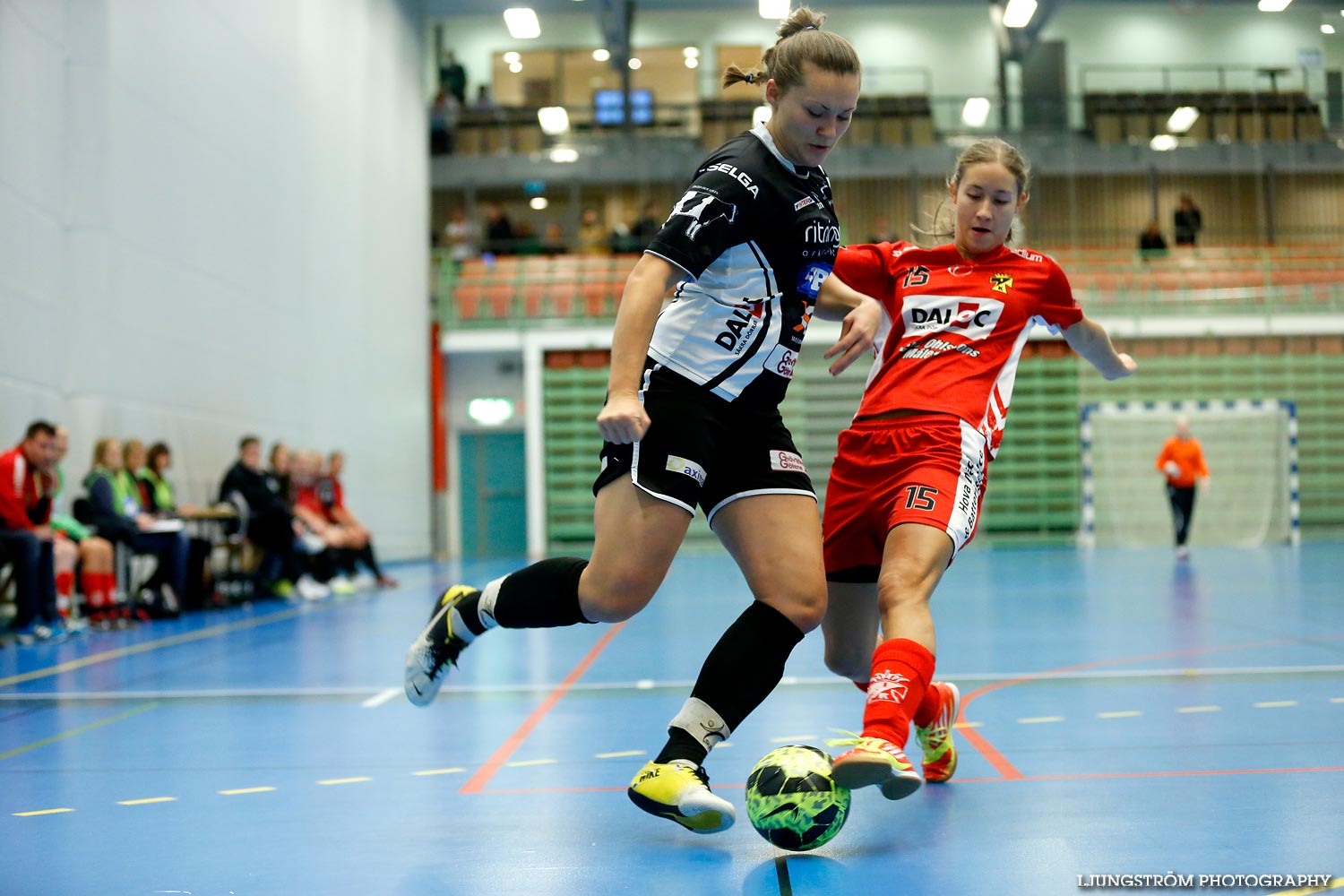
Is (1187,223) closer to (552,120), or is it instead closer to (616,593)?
(552,120)

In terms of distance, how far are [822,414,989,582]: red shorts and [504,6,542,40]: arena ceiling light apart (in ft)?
59.2

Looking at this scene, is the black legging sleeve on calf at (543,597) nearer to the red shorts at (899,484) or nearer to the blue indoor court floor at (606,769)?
the blue indoor court floor at (606,769)

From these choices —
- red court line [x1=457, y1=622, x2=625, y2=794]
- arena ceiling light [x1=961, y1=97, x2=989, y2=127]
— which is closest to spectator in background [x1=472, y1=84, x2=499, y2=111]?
arena ceiling light [x1=961, y1=97, x2=989, y2=127]

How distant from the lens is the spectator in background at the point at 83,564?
8383mm

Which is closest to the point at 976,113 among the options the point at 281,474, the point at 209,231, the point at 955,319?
the point at 209,231

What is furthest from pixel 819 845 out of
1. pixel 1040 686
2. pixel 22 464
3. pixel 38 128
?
pixel 38 128

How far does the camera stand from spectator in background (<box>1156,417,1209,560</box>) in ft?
49.1

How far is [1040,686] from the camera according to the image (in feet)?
16.1

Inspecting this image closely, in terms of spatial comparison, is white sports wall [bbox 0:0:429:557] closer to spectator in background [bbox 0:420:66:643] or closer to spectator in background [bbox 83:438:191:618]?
spectator in background [bbox 83:438:191:618]

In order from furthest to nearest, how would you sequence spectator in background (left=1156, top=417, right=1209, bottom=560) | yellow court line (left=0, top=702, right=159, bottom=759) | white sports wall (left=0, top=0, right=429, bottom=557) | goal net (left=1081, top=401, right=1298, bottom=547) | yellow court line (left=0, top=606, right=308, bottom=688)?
goal net (left=1081, top=401, right=1298, bottom=547) < spectator in background (left=1156, top=417, right=1209, bottom=560) < white sports wall (left=0, top=0, right=429, bottom=557) < yellow court line (left=0, top=606, right=308, bottom=688) < yellow court line (left=0, top=702, right=159, bottom=759)

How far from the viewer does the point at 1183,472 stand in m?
15.1

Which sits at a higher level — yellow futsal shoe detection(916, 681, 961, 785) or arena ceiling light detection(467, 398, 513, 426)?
arena ceiling light detection(467, 398, 513, 426)

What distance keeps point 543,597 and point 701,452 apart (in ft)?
1.87

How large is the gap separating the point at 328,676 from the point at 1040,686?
10.6 ft
